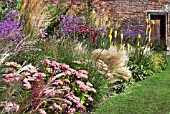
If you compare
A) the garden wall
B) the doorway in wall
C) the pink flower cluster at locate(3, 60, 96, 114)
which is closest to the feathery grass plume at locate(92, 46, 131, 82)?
the pink flower cluster at locate(3, 60, 96, 114)

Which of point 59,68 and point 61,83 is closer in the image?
point 61,83

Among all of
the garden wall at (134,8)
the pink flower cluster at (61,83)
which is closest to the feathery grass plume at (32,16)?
the pink flower cluster at (61,83)

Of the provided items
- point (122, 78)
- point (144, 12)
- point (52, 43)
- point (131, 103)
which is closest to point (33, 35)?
point (52, 43)

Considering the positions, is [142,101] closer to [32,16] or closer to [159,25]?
[32,16]

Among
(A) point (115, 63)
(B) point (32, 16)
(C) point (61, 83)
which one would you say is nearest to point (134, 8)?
(B) point (32, 16)

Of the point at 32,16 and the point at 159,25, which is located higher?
the point at 32,16

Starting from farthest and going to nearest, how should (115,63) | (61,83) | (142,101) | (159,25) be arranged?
(159,25)
(115,63)
(142,101)
(61,83)

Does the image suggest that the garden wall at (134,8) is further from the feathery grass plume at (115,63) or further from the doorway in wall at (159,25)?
the feathery grass plume at (115,63)

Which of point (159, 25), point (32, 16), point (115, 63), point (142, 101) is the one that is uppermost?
point (32, 16)

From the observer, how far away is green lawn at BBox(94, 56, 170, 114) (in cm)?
544

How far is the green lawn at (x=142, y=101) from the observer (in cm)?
544

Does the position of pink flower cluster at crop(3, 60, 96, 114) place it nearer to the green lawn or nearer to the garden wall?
the green lawn

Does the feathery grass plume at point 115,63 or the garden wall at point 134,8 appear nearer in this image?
the feathery grass plume at point 115,63

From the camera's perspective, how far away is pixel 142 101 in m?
6.04
